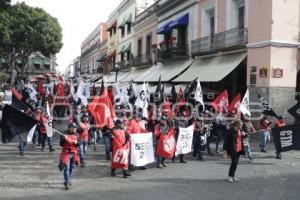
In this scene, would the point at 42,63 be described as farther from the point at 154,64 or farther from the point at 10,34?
the point at 154,64

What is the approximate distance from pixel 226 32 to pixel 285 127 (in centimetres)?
937

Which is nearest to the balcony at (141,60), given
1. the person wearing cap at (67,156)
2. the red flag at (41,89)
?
the red flag at (41,89)

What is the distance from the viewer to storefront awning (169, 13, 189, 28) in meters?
27.2

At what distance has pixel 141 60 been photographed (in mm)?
36188

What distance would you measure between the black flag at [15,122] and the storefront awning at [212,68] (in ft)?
34.8

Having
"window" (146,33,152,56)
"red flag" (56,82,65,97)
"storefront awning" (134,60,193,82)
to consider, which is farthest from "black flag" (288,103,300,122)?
"window" (146,33,152,56)

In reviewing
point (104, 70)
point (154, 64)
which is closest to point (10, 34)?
point (104, 70)

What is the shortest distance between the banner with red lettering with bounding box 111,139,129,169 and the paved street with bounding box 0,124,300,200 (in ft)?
1.12

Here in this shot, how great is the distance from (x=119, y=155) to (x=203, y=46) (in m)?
14.2

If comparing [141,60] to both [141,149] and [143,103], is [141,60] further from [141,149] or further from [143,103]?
[141,149]

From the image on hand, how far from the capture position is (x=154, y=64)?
33.0 metres

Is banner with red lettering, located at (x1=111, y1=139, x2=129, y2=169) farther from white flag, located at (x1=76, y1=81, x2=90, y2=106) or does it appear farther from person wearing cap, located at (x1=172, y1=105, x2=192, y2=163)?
white flag, located at (x1=76, y1=81, x2=90, y2=106)

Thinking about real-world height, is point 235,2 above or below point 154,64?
above

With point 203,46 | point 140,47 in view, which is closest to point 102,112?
point 203,46
